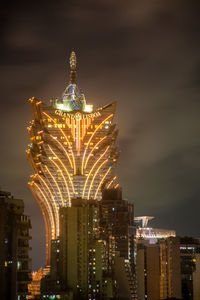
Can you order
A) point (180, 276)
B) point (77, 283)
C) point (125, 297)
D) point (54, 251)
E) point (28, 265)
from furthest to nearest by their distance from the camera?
point (180, 276) → point (125, 297) → point (54, 251) → point (77, 283) → point (28, 265)

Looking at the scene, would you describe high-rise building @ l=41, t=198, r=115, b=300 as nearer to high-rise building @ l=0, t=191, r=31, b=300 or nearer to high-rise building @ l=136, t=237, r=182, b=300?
high-rise building @ l=136, t=237, r=182, b=300

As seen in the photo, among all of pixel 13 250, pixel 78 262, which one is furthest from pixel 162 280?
pixel 13 250

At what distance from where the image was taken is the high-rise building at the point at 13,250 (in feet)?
300

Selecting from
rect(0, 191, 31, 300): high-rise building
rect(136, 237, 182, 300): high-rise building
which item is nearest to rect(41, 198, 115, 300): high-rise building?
rect(136, 237, 182, 300): high-rise building

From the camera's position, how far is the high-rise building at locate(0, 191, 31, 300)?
9131 cm

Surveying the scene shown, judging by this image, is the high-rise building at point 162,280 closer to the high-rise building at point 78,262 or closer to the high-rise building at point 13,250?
the high-rise building at point 78,262

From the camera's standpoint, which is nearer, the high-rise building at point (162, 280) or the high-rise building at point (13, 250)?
the high-rise building at point (13, 250)

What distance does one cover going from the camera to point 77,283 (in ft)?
493

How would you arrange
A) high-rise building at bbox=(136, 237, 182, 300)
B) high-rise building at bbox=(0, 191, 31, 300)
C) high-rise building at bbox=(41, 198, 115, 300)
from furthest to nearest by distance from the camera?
high-rise building at bbox=(136, 237, 182, 300), high-rise building at bbox=(41, 198, 115, 300), high-rise building at bbox=(0, 191, 31, 300)

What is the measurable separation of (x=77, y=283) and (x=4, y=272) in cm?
6044

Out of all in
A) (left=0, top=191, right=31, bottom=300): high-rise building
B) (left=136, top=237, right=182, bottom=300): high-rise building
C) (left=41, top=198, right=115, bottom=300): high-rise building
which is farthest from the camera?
(left=136, top=237, right=182, bottom=300): high-rise building

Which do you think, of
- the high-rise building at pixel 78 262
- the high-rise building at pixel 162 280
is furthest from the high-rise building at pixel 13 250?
the high-rise building at pixel 162 280

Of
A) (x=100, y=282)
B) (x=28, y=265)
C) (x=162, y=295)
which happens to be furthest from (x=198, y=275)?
(x=28, y=265)

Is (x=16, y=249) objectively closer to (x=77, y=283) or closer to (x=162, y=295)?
(x=77, y=283)
